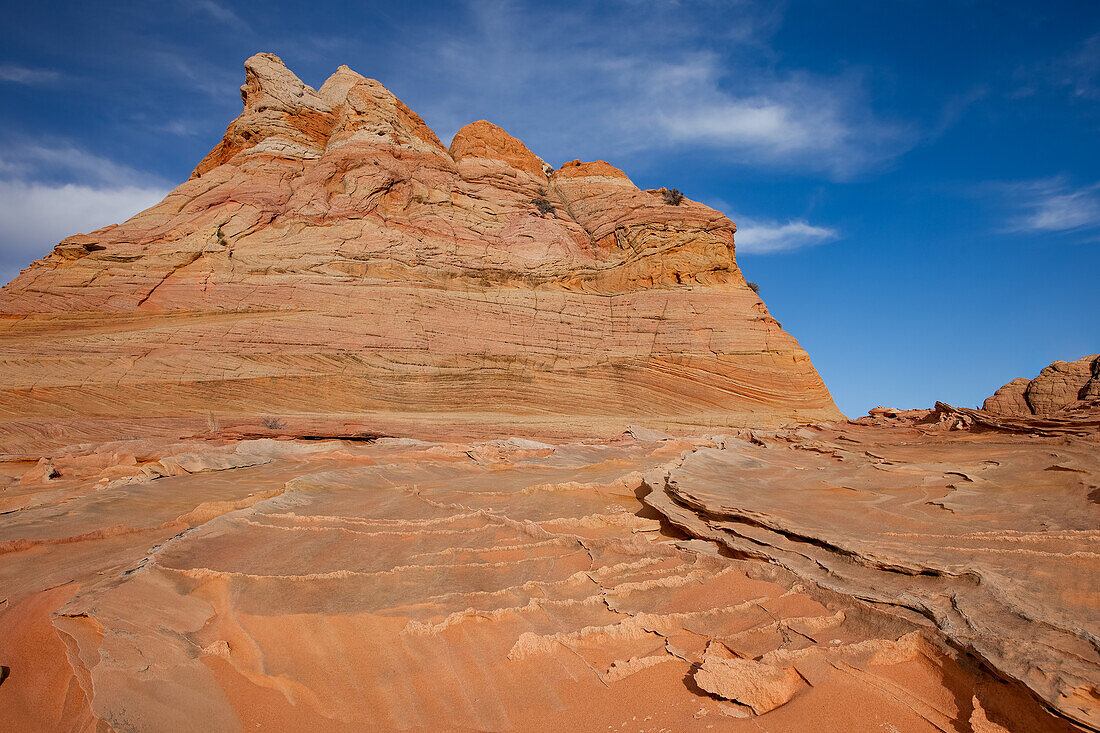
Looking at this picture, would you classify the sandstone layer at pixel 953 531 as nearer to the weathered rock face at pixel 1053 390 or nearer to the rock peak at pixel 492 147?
the weathered rock face at pixel 1053 390

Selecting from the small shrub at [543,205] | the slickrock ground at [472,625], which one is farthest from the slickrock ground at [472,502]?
the small shrub at [543,205]

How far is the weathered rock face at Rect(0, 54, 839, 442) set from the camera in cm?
1351

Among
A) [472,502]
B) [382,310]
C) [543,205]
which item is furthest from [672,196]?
[472,502]

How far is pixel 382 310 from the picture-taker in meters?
15.4

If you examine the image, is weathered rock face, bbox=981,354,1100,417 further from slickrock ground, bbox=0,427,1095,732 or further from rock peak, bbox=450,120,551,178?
rock peak, bbox=450,120,551,178

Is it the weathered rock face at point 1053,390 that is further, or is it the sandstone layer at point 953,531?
the weathered rock face at point 1053,390

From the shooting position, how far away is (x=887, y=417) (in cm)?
1808

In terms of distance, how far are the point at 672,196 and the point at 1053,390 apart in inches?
627

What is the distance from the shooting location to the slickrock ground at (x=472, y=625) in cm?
230

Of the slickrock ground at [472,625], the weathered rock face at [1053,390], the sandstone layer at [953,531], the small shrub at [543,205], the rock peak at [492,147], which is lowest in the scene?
the slickrock ground at [472,625]

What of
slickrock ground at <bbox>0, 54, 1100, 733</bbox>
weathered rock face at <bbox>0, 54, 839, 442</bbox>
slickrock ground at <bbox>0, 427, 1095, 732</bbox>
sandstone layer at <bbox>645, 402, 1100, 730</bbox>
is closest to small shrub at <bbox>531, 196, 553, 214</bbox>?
weathered rock face at <bbox>0, 54, 839, 442</bbox>

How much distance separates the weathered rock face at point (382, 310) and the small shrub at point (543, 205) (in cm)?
29

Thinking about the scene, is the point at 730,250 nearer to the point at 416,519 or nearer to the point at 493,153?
the point at 493,153

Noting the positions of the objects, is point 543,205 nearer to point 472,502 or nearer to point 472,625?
point 472,502
